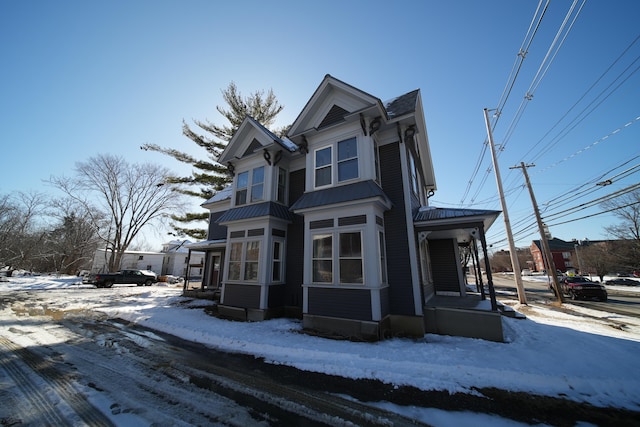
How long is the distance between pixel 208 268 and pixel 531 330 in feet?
55.9

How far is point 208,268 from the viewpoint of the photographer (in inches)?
624

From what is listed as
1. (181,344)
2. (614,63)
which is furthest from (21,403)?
(614,63)

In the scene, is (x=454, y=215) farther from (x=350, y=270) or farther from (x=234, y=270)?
(x=234, y=270)

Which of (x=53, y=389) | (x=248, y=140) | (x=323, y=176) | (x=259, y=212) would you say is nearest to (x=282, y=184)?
(x=259, y=212)

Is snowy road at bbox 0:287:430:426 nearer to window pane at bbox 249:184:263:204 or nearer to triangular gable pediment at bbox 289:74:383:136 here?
window pane at bbox 249:184:263:204

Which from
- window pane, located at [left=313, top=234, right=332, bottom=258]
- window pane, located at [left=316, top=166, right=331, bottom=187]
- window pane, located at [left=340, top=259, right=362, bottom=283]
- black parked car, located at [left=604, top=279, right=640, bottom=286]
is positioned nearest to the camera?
window pane, located at [left=340, top=259, right=362, bottom=283]

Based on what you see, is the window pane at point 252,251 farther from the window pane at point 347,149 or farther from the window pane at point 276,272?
the window pane at point 347,149

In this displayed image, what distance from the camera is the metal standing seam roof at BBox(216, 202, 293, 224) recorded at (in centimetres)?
922

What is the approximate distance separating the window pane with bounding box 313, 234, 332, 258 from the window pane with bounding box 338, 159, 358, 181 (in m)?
2.25

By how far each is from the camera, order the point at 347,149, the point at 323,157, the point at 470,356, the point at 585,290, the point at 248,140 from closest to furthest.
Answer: the point at 470,356, the point at 347,149, the point at 323,157, the point at 248,140, the point at 585,290

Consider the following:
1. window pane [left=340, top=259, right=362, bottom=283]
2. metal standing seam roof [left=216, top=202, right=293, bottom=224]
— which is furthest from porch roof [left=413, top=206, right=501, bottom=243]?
metal standing seam roof [left=216, top=202, right=293, bottom=224]

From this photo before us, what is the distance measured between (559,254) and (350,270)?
275ft

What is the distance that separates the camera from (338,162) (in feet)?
27.9

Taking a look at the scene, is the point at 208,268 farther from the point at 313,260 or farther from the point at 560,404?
the point at 560,404
